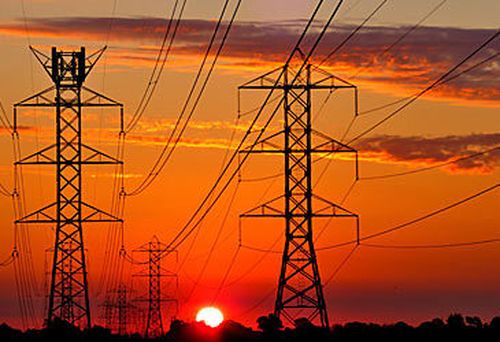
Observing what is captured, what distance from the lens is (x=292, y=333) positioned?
72812mm

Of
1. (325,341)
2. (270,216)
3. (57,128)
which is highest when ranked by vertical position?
(57,128)

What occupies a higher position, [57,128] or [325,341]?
[57,128]

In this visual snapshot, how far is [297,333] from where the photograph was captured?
71875 mm

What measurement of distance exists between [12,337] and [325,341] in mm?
13978

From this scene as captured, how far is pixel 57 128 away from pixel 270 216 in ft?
51.9

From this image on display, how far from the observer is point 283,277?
249ft

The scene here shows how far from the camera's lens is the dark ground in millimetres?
71375

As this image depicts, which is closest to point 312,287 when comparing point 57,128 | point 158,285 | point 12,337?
point 12,337

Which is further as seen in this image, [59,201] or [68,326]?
[59,201]

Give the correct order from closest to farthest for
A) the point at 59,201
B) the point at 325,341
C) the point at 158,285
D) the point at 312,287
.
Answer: the point at 325,341, the point at 312,287, the point at 59,201, the point at 158,285

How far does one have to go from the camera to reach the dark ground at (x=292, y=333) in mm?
71375

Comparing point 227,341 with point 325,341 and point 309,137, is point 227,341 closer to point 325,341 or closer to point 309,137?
point 325,341

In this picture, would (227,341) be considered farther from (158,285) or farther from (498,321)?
(158,285)

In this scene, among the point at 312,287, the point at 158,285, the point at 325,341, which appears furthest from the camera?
the point at 158,285
